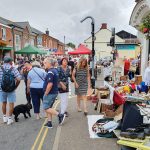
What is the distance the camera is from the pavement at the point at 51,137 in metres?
6.20

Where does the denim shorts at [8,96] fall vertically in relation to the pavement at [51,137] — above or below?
above

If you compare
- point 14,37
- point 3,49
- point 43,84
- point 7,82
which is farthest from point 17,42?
point 43,84

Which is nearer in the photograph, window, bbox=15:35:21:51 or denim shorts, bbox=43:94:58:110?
denim shorts, bbox=43:94:58:110

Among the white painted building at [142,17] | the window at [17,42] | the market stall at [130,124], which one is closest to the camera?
the market stall at [130,124]

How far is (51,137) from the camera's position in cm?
692

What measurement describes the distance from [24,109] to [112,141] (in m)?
3.31

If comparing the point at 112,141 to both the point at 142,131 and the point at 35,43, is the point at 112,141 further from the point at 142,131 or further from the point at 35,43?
the point at 35,43

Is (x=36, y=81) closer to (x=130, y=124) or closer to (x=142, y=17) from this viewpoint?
(x=130, y=124)

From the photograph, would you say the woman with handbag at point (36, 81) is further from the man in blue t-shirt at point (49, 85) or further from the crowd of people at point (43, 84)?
the man in blue t-shirt at point (49, 85)

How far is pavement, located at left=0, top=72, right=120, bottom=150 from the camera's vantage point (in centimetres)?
620

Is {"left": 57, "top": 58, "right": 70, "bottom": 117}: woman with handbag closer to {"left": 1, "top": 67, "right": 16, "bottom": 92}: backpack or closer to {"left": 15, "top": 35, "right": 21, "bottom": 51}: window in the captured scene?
{"left": 1, "top": 67, "right": 16, "bottom": 92}: backpack

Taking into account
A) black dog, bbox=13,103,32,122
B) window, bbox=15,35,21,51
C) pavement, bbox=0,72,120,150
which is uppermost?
window, bbox=15,35,21,51

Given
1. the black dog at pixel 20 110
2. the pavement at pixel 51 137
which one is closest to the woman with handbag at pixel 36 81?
the black dog at pixel 20 110

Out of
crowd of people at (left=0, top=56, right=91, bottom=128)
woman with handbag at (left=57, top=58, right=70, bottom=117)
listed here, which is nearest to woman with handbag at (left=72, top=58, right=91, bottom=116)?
crowd of people at (left=0, top=56, right=91, bottom=128)
